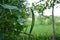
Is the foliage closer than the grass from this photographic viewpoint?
Yes

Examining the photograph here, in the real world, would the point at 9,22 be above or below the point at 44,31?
above

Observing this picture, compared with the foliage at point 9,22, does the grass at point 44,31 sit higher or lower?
lower

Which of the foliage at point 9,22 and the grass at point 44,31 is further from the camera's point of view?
the grass at point 44,31

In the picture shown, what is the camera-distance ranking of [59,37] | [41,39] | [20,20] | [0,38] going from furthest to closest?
1. [59,37]
2. [41,39]
3. [20,20]
4. [0,38]

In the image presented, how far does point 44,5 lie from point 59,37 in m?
1.47

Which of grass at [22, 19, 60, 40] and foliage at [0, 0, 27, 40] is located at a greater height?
foliage at [0, 0, 27, 40]

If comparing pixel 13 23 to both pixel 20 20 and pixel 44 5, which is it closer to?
pixel 20 20

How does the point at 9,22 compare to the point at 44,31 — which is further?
the point at 44,31

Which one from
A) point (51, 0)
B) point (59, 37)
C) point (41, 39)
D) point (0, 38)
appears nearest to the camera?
point (0, 38)

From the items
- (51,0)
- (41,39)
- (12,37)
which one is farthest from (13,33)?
(41,39)

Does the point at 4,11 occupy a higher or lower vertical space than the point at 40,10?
higher

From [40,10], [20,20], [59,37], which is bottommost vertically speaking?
[59,37]

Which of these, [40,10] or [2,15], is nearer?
[2,15]

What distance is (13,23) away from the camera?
31.4 inches
